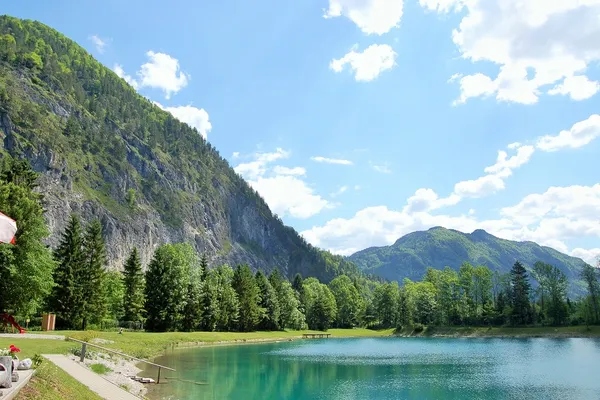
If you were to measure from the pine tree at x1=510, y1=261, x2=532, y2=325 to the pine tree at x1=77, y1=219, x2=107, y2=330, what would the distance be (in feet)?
351

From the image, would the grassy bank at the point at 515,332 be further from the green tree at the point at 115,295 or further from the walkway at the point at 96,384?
the walkway at the point at 96,384

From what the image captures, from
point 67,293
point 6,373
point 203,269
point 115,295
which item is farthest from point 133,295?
point 6,373

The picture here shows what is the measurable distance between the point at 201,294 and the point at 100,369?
55.9 meters

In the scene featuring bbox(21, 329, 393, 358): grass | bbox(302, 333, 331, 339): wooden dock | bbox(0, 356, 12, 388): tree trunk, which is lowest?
bbox(302, 333, 331, 339): wooden dock

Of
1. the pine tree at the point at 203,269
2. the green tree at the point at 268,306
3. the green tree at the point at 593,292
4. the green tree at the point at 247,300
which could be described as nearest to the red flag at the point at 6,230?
the pine tree at the point at 203,269

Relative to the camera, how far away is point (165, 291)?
3292 inches

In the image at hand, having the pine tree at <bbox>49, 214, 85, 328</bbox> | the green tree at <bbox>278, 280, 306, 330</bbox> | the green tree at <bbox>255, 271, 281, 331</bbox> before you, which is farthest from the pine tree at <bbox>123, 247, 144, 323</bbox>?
the green tree at <bbox>278, 280, 306, 330</bbox>

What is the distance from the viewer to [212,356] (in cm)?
6053

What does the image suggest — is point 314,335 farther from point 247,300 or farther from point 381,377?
point 381,377

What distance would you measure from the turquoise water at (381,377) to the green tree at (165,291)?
82.2ft

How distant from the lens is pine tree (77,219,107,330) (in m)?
64.6

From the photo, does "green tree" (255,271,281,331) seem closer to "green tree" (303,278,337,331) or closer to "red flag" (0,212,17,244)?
"green tree" (303,278,337,331)

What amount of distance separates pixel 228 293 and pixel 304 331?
140 feet

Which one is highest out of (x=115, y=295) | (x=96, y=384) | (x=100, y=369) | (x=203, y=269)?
(x=203, y=269)
